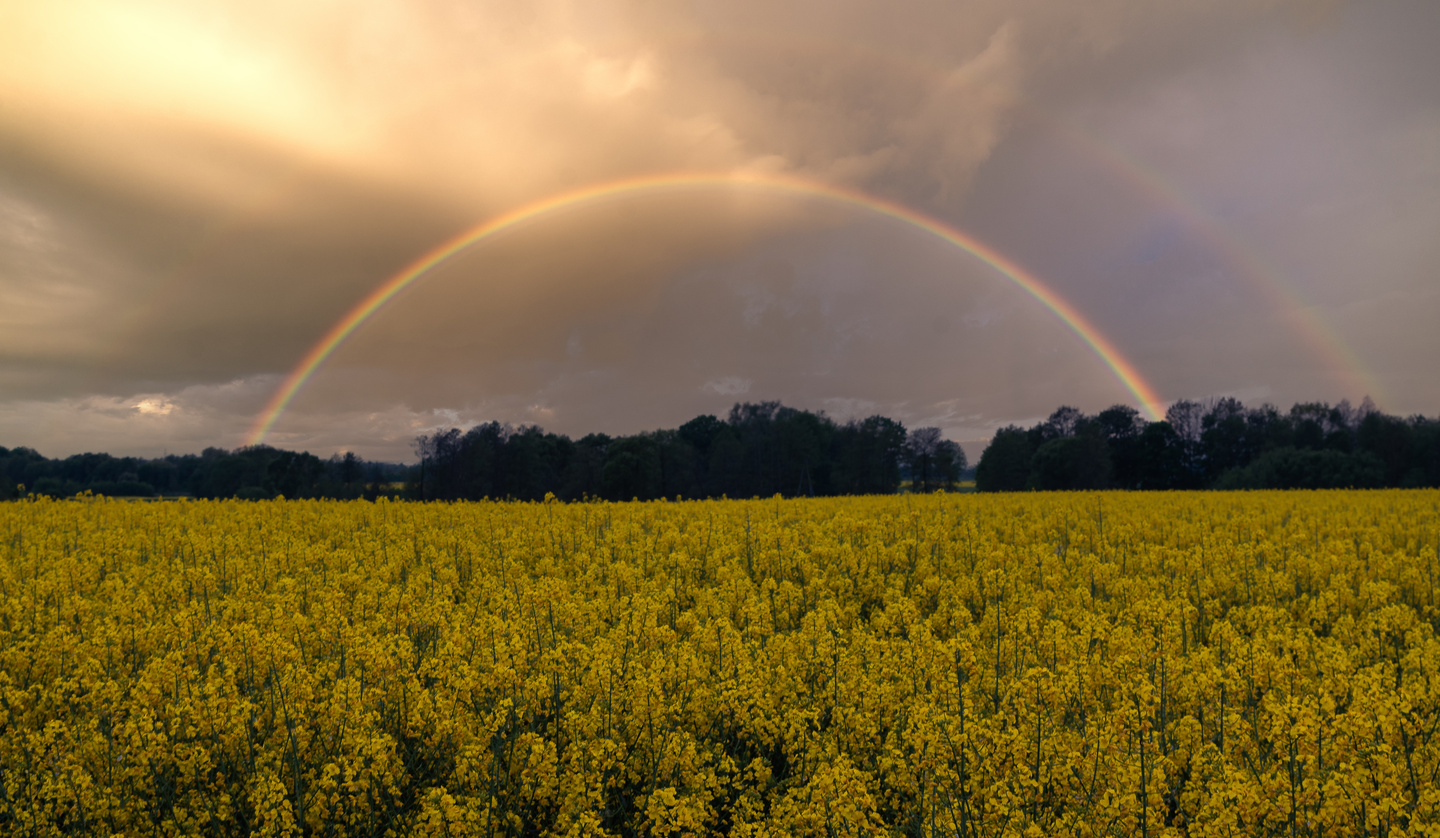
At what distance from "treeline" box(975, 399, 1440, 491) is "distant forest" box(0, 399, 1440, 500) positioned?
7.3 inches

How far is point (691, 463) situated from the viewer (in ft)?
284

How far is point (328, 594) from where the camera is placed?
7777 millimetres

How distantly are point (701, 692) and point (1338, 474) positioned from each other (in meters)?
78.7

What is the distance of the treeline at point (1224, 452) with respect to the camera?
210 feet

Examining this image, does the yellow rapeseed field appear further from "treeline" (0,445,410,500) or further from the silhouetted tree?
the silhouetted tree

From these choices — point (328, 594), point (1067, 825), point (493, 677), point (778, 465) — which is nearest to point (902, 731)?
point (1067, 825)

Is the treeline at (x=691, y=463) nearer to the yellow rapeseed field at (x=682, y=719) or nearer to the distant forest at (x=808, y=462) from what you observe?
the distant forest at (x=808, y=462)

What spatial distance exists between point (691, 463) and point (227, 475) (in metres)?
61.0

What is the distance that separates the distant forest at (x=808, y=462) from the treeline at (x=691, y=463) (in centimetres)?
20

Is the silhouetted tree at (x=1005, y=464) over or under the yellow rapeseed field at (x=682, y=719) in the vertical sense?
over

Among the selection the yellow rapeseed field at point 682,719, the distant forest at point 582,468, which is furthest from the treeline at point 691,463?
the yellow rapeseed field at point 682,719

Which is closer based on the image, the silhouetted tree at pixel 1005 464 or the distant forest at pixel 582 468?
the distant forest at pixel 582 468

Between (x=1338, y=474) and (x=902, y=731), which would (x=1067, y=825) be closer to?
(x=902, y=731)

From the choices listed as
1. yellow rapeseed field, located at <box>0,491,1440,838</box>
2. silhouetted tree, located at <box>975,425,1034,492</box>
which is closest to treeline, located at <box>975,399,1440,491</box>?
silhouetted tree, located at <box>975,425,1034,492</box>
